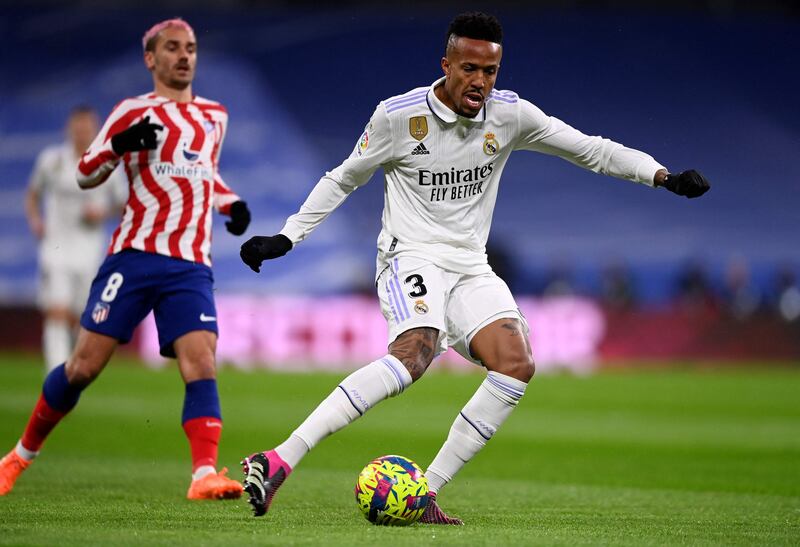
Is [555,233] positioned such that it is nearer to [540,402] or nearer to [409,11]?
[409,11]

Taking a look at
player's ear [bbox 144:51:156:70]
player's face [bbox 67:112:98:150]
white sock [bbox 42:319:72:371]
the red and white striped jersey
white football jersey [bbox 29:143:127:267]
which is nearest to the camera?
the red and white striped jersey

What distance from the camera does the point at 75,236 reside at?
12.6 metres

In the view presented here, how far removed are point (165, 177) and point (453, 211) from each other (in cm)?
171

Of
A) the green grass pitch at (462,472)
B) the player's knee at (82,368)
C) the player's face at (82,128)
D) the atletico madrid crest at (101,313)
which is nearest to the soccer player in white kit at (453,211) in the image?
the green grass pitch at (462,472)

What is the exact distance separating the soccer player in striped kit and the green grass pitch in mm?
469

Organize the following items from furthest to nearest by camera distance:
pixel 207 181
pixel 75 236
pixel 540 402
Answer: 1. pixel 540 402
2. pixel 75 236
3. pixel 207 181

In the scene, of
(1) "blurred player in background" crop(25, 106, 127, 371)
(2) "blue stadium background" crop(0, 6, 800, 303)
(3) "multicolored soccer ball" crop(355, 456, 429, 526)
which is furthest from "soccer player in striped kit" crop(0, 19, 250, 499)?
(2) "blue stadium background" crop(0, 6, 800, 303)

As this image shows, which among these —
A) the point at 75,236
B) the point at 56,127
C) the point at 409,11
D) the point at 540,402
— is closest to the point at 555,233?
the point at 409,11

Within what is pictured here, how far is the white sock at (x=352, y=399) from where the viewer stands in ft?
18.0

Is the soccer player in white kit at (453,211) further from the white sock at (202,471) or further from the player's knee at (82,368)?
the player's knee at (82,368)

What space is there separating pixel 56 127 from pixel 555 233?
11.7 meters

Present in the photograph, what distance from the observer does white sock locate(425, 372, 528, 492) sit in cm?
576

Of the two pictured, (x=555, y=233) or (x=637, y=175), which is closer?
(x=637, y=175)

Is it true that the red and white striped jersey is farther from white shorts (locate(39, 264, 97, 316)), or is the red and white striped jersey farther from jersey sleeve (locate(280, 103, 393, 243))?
white shorts (locate(39, 264, 97, 316))
